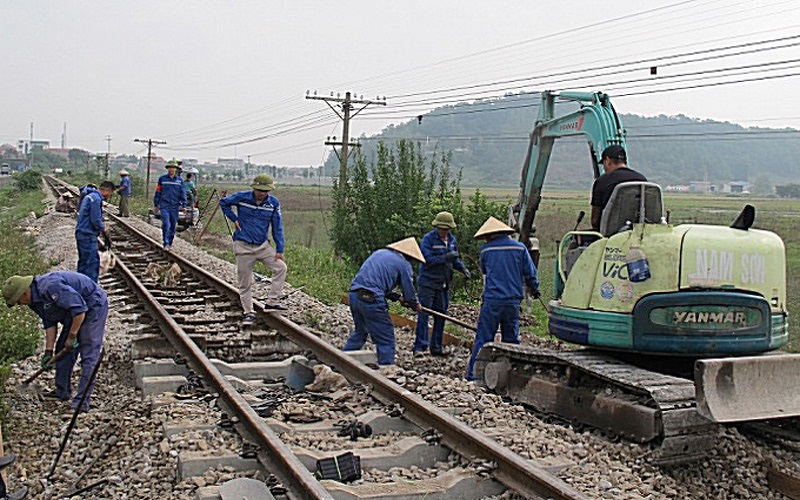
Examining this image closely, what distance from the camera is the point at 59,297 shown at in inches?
302

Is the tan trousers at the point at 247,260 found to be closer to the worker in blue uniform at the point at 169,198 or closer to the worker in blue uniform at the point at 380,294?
the worker in blue uniform at the point at 380,294

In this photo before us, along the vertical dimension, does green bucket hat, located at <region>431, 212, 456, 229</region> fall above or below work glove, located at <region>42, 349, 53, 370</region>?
above

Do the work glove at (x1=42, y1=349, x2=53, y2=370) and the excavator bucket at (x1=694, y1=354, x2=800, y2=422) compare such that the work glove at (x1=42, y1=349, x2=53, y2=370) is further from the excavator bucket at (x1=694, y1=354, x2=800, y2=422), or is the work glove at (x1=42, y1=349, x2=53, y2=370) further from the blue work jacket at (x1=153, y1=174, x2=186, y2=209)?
the blue work jacket at (x1=153, y1=174, x2=186, y2=209)

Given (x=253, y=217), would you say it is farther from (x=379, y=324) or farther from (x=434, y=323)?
(x=379, y=324)

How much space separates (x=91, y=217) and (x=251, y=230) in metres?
2.91

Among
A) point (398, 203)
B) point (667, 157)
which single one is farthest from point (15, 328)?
point (667, 157)

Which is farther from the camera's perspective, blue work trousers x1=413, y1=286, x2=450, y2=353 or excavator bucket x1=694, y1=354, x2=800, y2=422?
blue work trousers x1=413, y1=286, x2=450, y2=353

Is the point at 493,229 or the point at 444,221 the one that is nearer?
the point at 493,229

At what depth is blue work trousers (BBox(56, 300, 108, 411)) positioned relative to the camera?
8.01 meters

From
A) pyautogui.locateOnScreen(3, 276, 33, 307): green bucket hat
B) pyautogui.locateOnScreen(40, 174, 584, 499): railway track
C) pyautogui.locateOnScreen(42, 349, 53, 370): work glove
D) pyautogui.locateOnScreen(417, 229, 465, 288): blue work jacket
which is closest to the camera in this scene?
pyautogui.locateOnScreen(40, 174, 584, 499): railway track

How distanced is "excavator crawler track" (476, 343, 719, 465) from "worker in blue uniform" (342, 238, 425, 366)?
97cm

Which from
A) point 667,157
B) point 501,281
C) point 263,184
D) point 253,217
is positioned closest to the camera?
point 501,281

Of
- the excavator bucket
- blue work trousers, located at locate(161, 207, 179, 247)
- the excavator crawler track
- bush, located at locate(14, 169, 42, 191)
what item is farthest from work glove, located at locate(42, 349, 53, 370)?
bush, located at locate(14, 169, 42, 191)

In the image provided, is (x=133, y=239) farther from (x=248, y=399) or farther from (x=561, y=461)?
(x=561, y=461)
